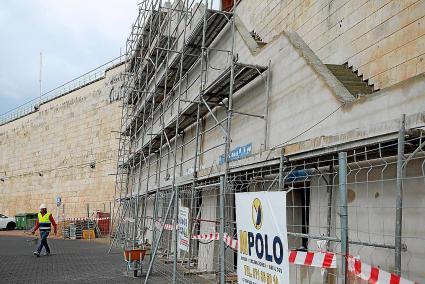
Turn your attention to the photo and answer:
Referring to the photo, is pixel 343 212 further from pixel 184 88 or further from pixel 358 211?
pixel 184 88

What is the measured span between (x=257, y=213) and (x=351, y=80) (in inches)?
185

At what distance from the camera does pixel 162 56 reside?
60.5 feet

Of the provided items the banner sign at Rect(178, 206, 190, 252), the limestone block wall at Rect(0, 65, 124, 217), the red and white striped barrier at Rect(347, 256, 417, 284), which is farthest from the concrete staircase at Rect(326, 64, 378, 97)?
the limestone block wall at Rect(0, 65, 124, 217)

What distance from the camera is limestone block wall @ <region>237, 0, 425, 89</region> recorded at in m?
7.39

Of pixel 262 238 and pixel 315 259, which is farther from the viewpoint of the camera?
pixel 315 259

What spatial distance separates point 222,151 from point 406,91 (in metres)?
6.53

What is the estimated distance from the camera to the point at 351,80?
8.20 meters

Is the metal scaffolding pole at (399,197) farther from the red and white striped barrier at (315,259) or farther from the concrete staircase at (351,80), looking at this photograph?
the concrete staircase at (351,80)

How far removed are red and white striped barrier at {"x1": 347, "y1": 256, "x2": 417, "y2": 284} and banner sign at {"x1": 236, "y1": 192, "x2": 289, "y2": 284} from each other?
0.77 metres

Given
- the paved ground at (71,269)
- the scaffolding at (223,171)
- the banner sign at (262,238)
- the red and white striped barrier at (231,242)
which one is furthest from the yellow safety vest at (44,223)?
the banner sign at (262,238)

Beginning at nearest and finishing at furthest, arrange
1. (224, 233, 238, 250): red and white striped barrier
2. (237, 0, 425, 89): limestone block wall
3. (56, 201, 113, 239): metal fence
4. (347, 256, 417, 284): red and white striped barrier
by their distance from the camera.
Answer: (347, 256, 417, 284): red and white striped barrier < (224, 233, 238, 250): red and white striped barrier < (237, 0, 425, 89): limestone block wall < (56, 201, 113, 239): metal fence

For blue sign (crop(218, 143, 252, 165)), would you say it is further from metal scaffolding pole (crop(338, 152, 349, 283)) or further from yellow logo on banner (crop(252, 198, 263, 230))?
metal scaffolding pole (crop(338, 152, 349, 283))

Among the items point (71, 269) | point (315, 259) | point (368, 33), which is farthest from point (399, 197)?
point (71, 269)

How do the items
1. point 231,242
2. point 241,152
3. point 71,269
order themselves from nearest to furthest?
point 231,242 → point 241,152 → point 71,269
